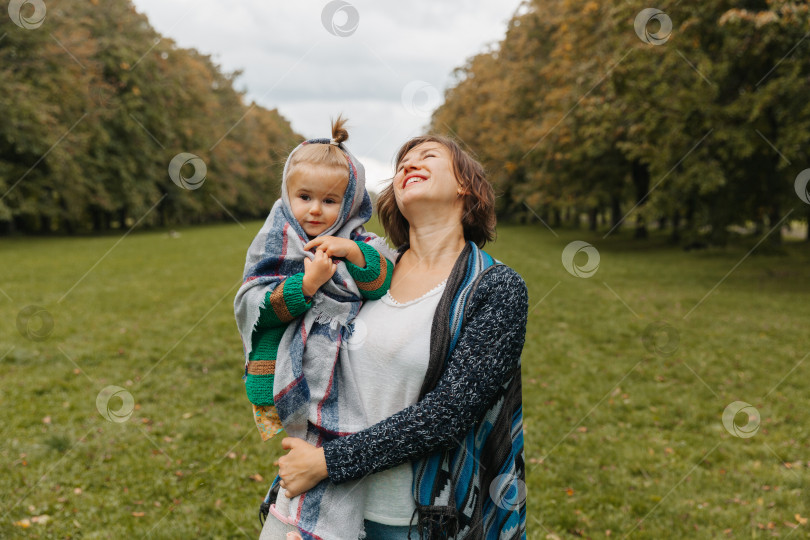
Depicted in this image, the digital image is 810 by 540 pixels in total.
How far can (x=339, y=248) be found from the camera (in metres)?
1.64

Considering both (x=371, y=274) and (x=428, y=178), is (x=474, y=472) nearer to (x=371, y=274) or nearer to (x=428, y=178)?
(x=371, y=274)

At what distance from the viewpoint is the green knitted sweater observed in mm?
1574

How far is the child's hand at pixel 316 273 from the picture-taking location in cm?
156

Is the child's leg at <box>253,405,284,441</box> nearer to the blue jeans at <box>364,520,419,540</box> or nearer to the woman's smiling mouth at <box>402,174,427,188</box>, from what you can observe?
the blue jeans at <box>364,520,419,540</box>

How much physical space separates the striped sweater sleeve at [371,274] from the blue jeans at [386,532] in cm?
67

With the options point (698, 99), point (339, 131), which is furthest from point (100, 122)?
point (339, 131)

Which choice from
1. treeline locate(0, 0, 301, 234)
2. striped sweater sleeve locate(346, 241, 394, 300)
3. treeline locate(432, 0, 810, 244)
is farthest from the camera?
treeline locate(0, 0, 301, 234)

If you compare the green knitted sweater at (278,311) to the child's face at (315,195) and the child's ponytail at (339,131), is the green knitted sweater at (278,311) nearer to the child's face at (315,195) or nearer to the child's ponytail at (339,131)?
the child's face at (315,195)

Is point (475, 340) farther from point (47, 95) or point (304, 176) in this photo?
point (47, 95)

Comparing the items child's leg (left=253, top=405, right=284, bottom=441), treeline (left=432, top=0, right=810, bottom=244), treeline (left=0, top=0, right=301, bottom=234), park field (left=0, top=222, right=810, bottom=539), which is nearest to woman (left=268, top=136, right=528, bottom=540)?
child's leg (left=253, top=405, right=284, bottom=441)

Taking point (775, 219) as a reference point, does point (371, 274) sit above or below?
below

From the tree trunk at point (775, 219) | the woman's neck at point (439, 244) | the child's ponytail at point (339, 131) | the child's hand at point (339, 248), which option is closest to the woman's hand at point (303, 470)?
→ the child's hand at point (339, 248)

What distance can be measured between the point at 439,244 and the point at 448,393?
0.49 m

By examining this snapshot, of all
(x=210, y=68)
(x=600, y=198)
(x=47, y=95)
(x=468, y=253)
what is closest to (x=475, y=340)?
(x=468, y=253)
